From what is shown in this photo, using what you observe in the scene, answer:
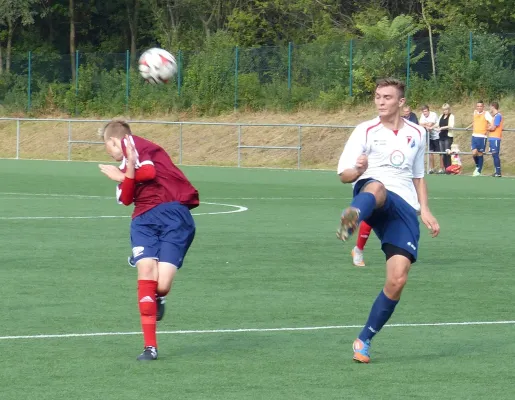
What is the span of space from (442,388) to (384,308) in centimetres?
88

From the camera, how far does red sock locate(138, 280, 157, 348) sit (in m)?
8.55

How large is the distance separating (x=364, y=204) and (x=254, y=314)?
301 cm

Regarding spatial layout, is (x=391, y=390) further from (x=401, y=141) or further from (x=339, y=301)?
(x=339, y=301)

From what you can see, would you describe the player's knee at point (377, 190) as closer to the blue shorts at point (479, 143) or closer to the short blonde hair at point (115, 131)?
the short blonde hair at point (115, 131)

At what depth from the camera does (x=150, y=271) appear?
8.62m

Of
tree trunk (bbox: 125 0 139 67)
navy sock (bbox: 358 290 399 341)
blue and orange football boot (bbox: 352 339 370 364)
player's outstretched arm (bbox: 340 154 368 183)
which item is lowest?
blue and orange football boot (bbox: 352 339 370 364)

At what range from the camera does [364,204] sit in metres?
8.11

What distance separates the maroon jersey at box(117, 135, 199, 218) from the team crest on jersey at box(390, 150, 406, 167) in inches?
54.4

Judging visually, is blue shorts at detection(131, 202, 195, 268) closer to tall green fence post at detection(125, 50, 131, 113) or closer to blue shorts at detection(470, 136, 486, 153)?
blue shorts at detection(470, 136, 486, 153)

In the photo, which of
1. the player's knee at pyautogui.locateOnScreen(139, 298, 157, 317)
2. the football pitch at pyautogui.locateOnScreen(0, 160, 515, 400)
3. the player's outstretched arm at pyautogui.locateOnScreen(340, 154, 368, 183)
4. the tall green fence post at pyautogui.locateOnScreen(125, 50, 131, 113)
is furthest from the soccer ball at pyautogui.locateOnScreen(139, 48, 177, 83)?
the tall green fence post at pyautogui.locateOnScreen(125, 50, 131, 113)

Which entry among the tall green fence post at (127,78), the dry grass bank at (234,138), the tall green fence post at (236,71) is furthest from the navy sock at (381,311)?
the tall green fence post at (127,78)

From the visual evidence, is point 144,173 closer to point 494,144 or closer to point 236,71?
point 494,144

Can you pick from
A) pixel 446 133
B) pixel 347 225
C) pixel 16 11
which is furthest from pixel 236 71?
pixel 347 225

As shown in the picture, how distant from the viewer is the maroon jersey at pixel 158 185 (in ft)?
28.7
